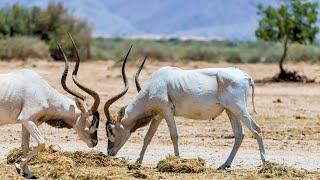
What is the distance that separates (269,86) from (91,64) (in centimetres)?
1918

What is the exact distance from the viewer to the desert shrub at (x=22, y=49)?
53372 millimetres

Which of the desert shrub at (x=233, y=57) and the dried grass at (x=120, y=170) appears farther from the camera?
the desert shrub at (x=233, y=57)

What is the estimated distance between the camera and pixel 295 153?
18688 millimetres

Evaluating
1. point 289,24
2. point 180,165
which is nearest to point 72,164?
point 180,165

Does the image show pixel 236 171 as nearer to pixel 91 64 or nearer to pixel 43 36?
pixel 91 64

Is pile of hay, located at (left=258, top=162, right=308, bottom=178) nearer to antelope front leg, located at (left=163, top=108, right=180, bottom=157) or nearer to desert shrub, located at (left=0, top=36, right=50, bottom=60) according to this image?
antelope front leg, located at (left=163, top=108, right=180, bottom=157)

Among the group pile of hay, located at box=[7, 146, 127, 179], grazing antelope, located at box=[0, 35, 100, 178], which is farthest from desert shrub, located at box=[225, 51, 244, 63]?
grazing antelope, located at box=[0, 35, 100, 178]

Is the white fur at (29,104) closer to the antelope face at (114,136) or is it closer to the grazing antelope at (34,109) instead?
the grazing antelope at (34,109)

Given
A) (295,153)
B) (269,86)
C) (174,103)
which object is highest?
(174,103)

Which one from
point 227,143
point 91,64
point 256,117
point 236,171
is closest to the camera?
point 236,171

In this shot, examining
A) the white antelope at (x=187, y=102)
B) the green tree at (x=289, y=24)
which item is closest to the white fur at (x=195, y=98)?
the white antelope at (x=187, y=102)

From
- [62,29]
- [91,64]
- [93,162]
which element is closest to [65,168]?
[93,162]

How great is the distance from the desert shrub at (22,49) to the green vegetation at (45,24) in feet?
5.49

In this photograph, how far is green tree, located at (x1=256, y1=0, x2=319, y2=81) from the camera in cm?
4194
